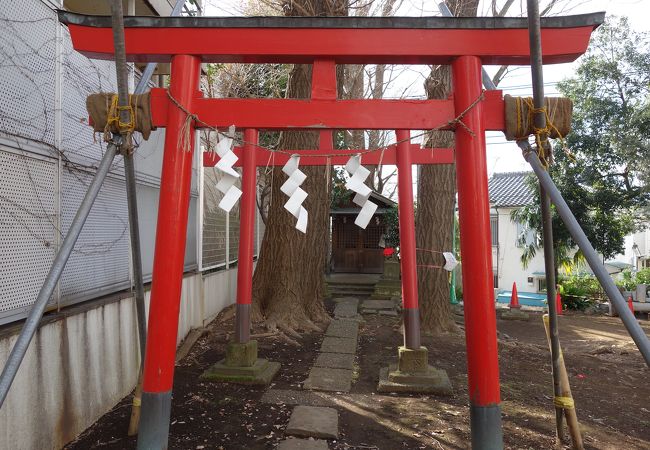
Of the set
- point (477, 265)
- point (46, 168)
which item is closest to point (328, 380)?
point (477, 265)

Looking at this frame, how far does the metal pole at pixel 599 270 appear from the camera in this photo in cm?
248

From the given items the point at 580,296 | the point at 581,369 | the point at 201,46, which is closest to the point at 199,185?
the point at 201,46

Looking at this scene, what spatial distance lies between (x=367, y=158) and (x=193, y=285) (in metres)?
3.69

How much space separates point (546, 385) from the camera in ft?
20.0

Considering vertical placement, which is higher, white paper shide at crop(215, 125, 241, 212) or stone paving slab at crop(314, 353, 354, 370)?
white paper shide at crop(215, 125, 241, 212)

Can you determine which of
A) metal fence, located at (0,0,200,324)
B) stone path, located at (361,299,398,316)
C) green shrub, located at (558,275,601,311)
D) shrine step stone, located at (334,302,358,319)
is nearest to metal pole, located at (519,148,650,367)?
metal fence, located at (0,0,200,324)

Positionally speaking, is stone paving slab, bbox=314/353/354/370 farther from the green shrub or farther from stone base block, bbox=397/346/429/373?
the green shrub

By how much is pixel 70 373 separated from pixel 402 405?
11.0ft

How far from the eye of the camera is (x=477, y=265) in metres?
3.14

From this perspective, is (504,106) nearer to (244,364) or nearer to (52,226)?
(52,226)

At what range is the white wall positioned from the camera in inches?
918

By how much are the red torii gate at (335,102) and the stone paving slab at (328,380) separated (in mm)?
2763

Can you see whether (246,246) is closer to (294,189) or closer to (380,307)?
(294,189)

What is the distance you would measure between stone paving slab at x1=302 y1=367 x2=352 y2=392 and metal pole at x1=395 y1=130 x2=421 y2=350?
A: 908mm
